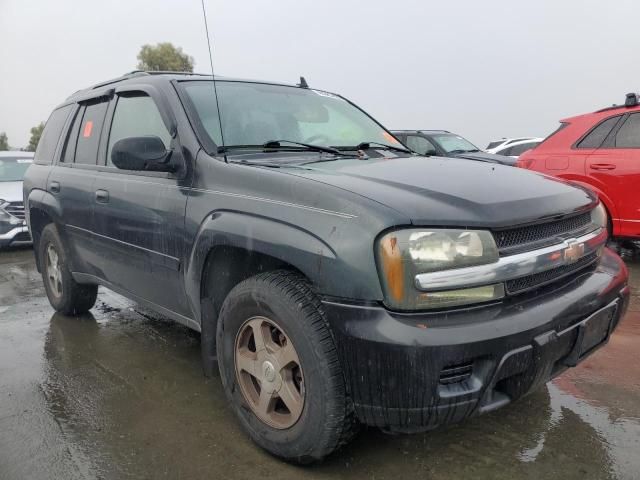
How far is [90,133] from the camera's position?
388 cm

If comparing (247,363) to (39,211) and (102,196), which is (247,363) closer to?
(102,196)

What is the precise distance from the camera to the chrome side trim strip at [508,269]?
→ 188 centimetres

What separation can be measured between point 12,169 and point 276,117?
24.8 feet

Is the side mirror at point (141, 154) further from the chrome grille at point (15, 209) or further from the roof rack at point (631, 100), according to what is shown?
the chrome grille at point (15, 209)

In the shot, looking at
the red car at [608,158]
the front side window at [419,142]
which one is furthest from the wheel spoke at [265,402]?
the front side window at [419,142]

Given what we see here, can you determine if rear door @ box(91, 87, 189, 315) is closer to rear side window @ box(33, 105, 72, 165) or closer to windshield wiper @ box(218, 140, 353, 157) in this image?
windshield wiper @ box(218, 140, 353, 157)

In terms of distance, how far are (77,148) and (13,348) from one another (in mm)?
1492

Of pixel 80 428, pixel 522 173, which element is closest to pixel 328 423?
pixel 80 428

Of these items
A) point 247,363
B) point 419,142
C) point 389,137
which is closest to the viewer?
point 247,363

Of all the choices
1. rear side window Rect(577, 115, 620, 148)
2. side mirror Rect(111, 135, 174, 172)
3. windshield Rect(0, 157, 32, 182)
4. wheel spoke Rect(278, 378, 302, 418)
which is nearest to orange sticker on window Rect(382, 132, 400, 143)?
side mirror Rect(111, 135, 174, 172)

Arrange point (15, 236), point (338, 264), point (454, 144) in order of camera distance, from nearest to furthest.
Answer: point (338, 264)
point (15, 236)
point (454, 144)

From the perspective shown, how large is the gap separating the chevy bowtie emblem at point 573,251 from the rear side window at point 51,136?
3770mm

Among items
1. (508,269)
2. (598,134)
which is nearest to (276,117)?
(508,269)

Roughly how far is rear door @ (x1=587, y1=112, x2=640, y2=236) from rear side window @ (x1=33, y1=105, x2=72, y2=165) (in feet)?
16.7
